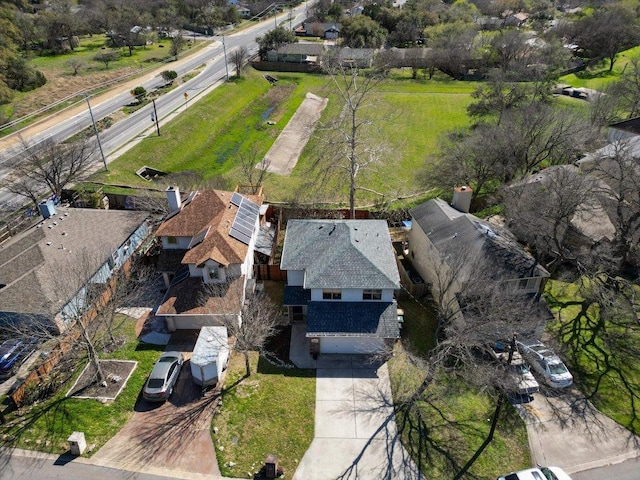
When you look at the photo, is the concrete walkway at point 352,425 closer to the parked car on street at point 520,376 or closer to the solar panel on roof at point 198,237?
the parked car on street at point 520,376

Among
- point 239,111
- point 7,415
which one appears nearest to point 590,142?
point 239,111

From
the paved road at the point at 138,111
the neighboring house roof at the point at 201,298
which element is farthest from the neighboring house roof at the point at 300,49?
the neighboring house roof at the point at 201,298

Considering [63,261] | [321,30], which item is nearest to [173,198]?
[63,261]

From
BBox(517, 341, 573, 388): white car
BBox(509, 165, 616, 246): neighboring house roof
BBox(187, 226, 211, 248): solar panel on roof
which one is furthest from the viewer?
BBox(509, 165, 616, 246): neighboring house roof

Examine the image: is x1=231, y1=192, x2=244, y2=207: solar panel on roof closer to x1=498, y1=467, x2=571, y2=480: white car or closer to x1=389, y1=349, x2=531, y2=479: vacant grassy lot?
x1=389, y1=349, x2=531, y2=479: vacant grassy lot

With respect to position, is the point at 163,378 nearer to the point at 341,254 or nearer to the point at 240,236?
the point at 240,236

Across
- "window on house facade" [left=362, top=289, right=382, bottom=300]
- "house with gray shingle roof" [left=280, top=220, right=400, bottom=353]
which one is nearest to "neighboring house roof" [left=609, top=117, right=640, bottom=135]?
"house with gray shingle roof" [left=280, top=220, right=400, bottom=353]
